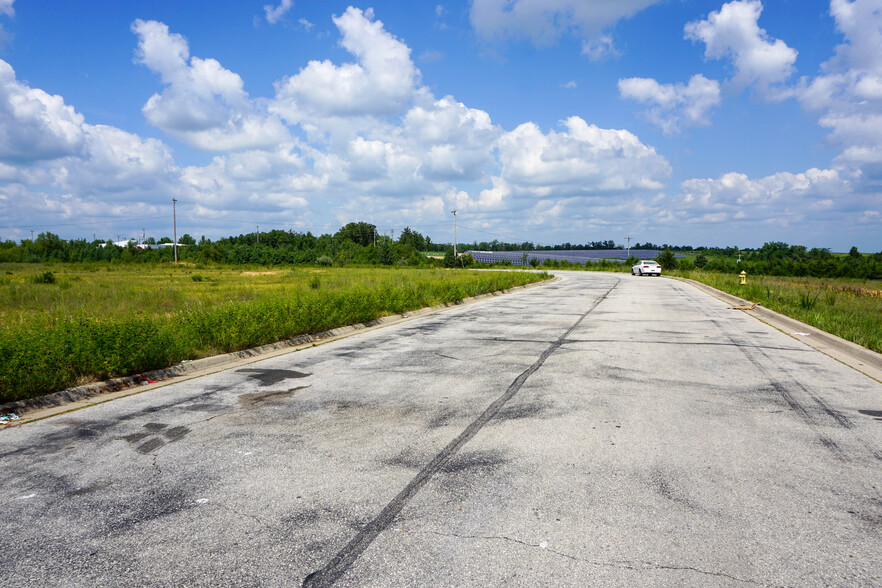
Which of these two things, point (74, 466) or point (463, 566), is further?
point (74, 466)

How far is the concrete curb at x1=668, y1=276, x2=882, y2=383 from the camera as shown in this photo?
8836 mm

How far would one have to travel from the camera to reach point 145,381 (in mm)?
7996

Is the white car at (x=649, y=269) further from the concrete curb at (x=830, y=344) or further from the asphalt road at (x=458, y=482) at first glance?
the asphalt road at (x=458, y=482)

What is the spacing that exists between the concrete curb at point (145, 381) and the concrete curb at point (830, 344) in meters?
9.74

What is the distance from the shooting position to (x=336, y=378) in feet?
26.8

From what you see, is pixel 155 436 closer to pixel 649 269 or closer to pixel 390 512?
pixel 390 512

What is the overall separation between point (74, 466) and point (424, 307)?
1457 cm

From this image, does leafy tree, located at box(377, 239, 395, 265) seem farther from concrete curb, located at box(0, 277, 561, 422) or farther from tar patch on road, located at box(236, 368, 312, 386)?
tar patch on road, located at box(236, 368, 312, 386)

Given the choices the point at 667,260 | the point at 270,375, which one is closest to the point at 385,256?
the point at 667,260

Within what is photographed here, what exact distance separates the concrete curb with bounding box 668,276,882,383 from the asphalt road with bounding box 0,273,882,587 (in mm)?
837

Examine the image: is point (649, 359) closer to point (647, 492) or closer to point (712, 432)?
point (712, 432)

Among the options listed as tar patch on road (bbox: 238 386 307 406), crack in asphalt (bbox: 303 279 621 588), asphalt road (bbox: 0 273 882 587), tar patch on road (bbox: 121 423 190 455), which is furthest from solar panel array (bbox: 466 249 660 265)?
tar patch on road (bbox: 121 423 190 455)

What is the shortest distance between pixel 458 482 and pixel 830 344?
403 inches

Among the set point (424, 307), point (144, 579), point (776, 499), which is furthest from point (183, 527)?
point (424, 307)
